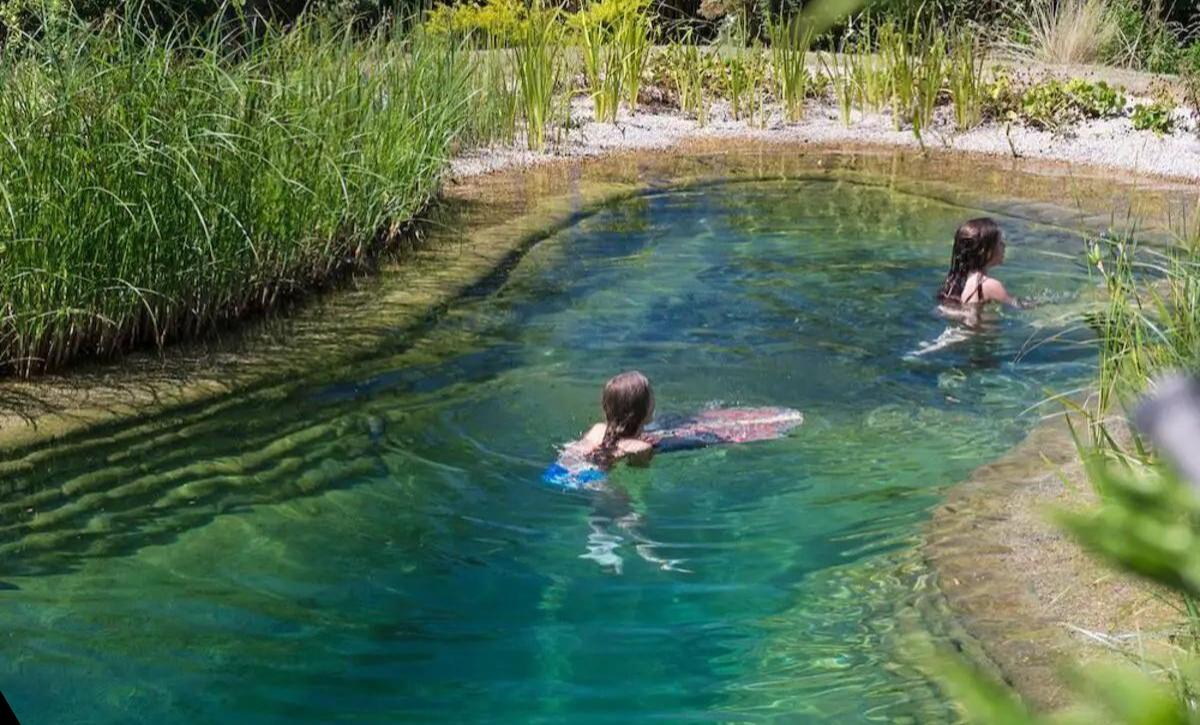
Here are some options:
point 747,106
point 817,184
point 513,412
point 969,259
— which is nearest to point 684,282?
point 969,259

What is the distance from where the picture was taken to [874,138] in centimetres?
1357

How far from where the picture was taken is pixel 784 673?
438cm

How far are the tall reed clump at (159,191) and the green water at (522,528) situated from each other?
723 millimetres

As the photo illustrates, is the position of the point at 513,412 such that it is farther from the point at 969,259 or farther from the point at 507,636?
the point at 969,259

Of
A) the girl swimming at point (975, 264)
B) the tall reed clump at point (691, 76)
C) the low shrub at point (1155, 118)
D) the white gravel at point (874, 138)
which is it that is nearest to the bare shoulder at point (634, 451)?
the girl swimming at point (975, 264)

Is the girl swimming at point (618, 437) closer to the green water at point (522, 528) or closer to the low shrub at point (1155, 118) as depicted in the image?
the green water at point (522, 528)

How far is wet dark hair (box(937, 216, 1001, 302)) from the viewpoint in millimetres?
8242

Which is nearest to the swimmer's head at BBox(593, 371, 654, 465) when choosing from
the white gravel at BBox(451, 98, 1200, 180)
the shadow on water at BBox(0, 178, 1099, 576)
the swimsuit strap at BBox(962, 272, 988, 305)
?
the shadow on water at BBox(0, 178, 1099, 576)

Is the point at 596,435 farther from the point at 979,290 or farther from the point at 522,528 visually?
the point at 979,290

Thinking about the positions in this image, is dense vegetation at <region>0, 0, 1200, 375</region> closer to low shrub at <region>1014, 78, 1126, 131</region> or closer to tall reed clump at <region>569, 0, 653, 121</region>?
low shrub at <region>1014, 78, 1126, 131</region>

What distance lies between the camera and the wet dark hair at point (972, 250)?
8.24 meters

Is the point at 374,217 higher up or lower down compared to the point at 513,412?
higher up

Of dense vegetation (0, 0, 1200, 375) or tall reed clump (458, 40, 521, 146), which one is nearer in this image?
dense vegetation (0, 0, 1200, 375)

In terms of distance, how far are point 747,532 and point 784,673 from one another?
4.04ft
